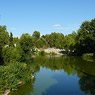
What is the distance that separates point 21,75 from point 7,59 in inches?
244

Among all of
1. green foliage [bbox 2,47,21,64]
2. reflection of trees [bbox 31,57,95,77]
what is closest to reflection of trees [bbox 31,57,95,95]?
reflection of trees [bbox 31,57,95,77]

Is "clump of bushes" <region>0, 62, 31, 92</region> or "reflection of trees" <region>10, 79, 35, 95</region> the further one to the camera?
"reflection of trees" <region>10, 79, 35, 95</region>

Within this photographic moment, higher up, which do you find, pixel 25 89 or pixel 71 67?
pixel 71 67

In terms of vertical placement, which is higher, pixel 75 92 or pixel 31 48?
pixel 31 48

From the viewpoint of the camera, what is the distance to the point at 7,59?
2028cm

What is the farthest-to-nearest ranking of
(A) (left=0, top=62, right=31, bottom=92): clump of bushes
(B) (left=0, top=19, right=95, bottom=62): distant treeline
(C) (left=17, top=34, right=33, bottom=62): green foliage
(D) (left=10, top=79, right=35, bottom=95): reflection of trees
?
(C) (left=17, top=34, right=33, bottom=62): green foliage, (B) (left=0, top=19, right=95, bottom=62): distant treeline, (D) (left=10, top=79, right=35, bottom=95): reflection of trees, (A) (left=0, top=62, right=31, bottom=92): clump of bushes

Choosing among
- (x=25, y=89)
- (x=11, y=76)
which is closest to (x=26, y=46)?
(x=25, y=89)

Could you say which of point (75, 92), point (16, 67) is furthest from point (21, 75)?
point (75, 92)

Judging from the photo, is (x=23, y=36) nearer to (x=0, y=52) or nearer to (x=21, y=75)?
(x=0, y=52)

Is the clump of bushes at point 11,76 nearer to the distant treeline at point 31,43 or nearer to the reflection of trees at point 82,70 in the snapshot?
the distant treeline at point 31,43

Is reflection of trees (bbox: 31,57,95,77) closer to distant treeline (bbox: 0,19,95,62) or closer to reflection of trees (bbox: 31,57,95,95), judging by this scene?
reflection of trees (bbox: 31,57,95,95)

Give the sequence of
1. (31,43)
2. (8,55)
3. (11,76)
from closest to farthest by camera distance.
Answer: (11,76), (8,55), (31,43)

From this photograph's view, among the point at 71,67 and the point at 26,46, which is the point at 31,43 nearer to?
the point at 26,46

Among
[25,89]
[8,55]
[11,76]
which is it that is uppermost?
[8,55]
